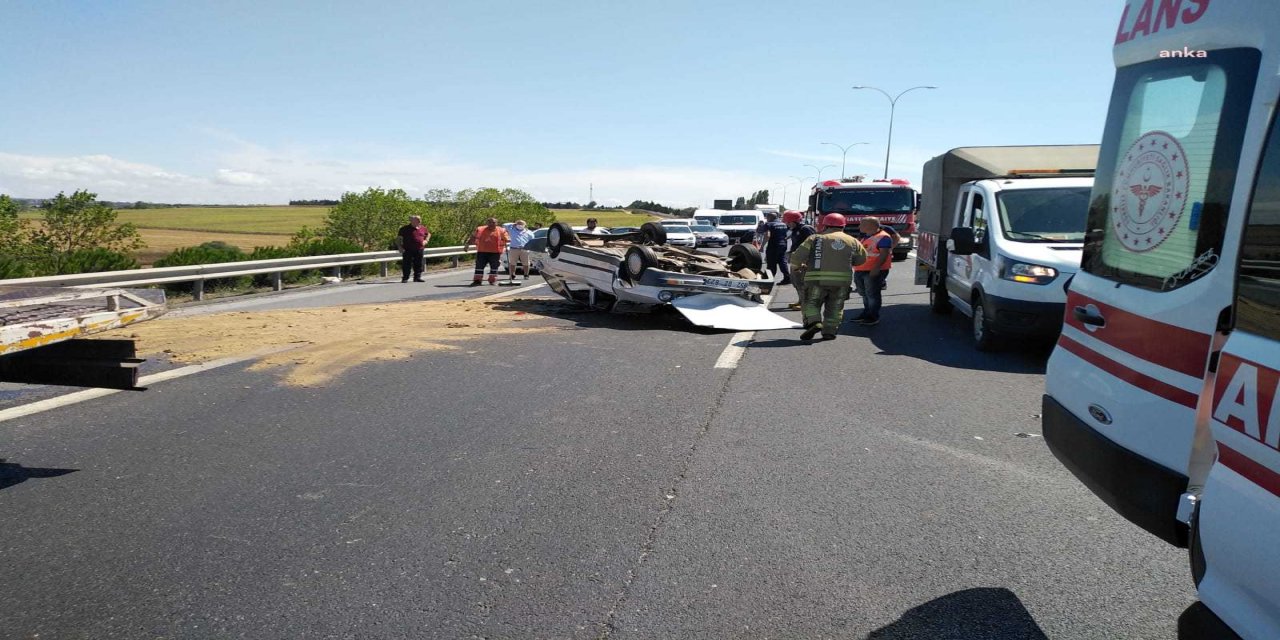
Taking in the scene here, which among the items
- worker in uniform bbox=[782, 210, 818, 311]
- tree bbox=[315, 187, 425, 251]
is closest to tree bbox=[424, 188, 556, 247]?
tree bbox=[315, 187, 425, 251]

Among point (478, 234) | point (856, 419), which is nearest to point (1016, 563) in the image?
point (856, 419)

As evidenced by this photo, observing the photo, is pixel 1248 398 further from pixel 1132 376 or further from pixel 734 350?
pixel 734 350

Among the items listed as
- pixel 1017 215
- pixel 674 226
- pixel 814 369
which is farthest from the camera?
pixel 674 226

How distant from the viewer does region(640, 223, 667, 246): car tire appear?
13758 mm

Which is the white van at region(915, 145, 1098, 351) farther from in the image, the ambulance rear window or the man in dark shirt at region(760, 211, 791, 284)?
the man in dark shirt at region(760, 211, 791, 284)

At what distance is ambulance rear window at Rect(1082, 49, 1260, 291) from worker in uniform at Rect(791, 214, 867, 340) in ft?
22.1

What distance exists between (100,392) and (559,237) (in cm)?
704

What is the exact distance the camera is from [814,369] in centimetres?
841

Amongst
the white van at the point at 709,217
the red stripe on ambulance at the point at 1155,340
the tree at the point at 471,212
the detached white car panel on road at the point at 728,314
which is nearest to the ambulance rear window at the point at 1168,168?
the red stripe on ambulance at the point at 1155,340

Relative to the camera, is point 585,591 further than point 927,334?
No

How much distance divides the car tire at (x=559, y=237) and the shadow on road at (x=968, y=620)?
10.0 meters

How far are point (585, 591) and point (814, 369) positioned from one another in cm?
533

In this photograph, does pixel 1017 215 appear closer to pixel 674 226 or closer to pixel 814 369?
→ pixel 814 369

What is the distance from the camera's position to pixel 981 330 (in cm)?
954
